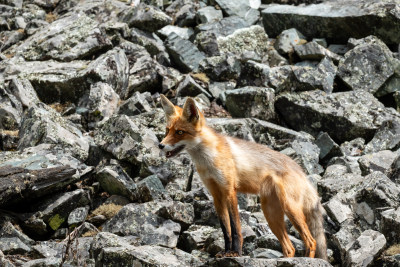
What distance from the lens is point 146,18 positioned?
2367 centimetres

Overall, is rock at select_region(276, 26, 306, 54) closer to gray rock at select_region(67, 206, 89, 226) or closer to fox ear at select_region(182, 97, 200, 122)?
gray rock at select_region(67, 206, 89, 226)

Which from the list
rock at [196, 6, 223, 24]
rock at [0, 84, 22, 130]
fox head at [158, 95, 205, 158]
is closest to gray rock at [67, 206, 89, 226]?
fox head at [158, 95, 205, 158]

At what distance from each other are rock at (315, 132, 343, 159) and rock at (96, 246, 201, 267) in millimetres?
7644

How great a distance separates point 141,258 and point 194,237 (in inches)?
99.3

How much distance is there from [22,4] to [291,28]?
539 inches

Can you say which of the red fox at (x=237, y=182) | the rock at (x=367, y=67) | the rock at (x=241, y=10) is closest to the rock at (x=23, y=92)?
the red fox at (x=237, y=182)

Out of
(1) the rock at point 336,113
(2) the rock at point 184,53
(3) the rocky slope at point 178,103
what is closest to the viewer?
(3) the rocky slope at point 178,103

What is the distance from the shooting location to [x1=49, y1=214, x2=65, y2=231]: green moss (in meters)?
12.3

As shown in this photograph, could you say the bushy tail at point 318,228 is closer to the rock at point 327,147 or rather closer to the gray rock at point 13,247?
the rock at point 327,147

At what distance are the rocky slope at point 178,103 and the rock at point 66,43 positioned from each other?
2.5 inches

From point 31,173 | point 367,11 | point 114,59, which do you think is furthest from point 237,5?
point 31,173

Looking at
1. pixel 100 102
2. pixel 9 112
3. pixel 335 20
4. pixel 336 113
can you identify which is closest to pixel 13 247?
pixel 9 112

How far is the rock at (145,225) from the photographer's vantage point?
11.2m

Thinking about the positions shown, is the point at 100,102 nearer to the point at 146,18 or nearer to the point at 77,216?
the point at 77,216
